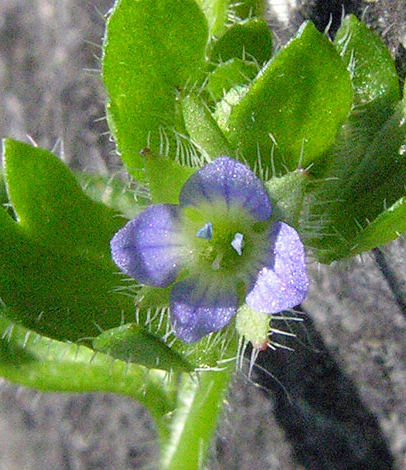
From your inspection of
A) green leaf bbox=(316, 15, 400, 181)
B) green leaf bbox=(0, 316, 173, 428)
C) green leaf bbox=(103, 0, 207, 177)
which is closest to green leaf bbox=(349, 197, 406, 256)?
green leaf bbox=(316, 15, 400, 181)

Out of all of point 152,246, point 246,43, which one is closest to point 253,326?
point 152,246

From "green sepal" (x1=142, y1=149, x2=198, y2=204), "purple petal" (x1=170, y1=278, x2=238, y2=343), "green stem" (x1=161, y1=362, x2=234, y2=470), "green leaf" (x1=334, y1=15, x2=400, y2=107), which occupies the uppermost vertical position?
"green leaf" (x1=334, y1=15, x2=400, y2=107)

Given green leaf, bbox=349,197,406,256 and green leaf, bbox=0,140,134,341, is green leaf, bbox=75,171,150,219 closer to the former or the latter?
green leaf, bbox=0,140,134,341

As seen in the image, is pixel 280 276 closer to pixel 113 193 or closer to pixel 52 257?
pixel 52 257

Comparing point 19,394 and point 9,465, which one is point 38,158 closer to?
point 19,394

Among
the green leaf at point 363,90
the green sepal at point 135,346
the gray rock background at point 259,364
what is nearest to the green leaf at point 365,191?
the green leaf at point 363,90

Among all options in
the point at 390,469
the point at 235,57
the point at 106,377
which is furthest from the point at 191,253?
the point at 390,469

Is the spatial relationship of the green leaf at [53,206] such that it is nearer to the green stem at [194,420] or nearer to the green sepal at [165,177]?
the green sepal at [165,177]
